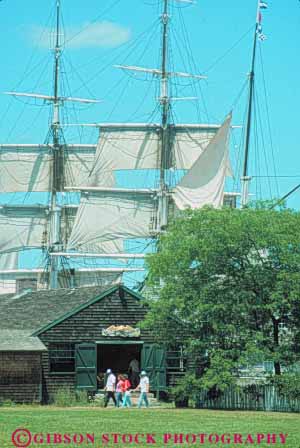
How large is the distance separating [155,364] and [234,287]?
20.6 ft

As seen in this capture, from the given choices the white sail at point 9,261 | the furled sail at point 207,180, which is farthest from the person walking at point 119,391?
the white sail at point 9,261

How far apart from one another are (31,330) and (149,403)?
18.4ft

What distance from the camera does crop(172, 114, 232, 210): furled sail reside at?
8550 cm

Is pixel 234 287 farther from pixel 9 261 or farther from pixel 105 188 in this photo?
pixel 9 261

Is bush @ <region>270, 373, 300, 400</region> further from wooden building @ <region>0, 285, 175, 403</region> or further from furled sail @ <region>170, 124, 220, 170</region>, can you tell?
furled sail @ <region>170, 124, 220, 170</region>

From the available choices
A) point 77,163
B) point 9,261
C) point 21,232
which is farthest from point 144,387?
point 9,261

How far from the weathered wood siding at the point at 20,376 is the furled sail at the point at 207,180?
4430cm

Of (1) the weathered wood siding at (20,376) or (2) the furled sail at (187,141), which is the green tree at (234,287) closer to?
(1) the weathered wood siding at (20,376)

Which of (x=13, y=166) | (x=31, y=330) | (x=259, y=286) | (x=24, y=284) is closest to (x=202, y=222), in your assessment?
(x=259, y=286)

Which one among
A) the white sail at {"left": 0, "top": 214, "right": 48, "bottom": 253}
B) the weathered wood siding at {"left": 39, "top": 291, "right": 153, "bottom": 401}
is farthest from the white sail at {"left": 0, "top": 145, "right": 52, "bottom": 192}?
the weathered wood siding at {"left": 39, "top": 291, "right": 153, "bottom": 401}

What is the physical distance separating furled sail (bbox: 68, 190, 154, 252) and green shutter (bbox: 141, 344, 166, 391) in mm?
48767

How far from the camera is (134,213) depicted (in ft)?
308

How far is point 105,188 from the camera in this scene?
305 feet

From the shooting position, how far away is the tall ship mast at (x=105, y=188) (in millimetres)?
93062
